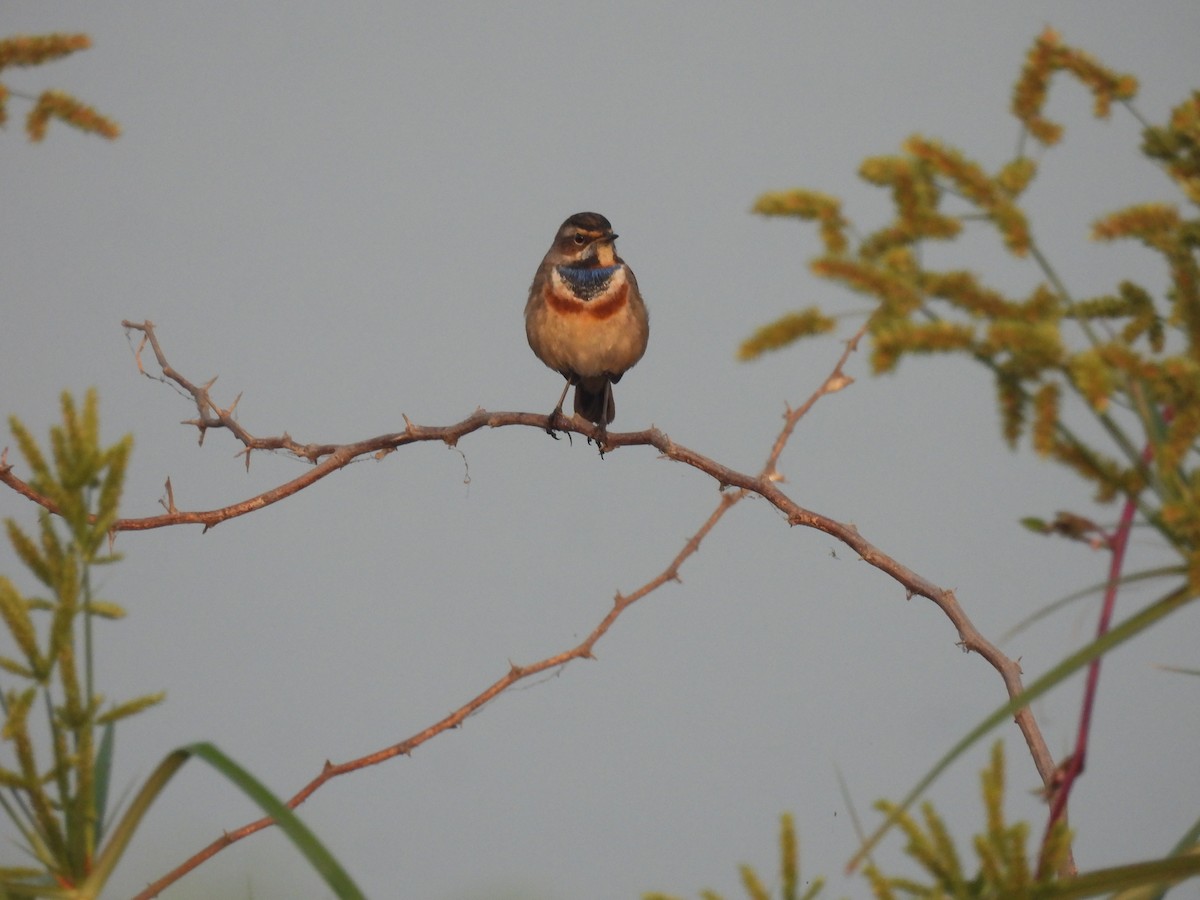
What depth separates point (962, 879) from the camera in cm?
124

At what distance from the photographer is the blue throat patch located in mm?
5141

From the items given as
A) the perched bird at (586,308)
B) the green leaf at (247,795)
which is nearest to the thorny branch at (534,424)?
the green leaf at (247,795)

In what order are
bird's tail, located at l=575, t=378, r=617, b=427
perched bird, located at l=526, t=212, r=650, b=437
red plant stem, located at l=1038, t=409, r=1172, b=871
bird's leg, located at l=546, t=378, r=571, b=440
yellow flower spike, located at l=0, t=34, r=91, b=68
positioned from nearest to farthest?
red plant stem, located at l=1038, t=409, r=1172, b=871 → yellow flower spike, located at l=0, t=34, r=91, b=68 → bird's leg, located at l=546, t=378, r=571, b=440 → perched bird, located at l=526, t=212, r=650, b=437 → bird's tail, located at l=575, t=378, r=617, b=427

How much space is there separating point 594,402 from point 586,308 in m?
0.66

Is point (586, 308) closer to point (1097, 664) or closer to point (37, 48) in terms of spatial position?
point (37, 48)

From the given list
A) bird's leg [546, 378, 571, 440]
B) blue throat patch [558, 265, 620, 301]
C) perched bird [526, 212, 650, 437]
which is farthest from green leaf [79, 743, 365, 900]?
blue throat patch [558, 265, 620, 301]

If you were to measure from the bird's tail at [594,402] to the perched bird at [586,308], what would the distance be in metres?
0.24

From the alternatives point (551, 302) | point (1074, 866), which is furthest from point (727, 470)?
point (551, 302)

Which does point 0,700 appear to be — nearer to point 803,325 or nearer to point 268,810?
point 268,810

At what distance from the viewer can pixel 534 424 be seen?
3.14m

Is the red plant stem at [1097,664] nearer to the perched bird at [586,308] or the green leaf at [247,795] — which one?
the green leaf at [247,795]

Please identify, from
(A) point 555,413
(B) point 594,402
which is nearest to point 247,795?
(A) point 555,413

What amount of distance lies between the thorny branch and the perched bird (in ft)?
5.66

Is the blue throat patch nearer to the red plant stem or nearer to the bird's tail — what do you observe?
the bird's tail
